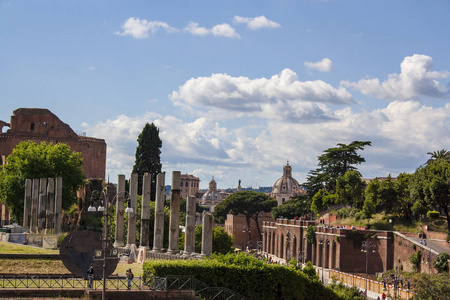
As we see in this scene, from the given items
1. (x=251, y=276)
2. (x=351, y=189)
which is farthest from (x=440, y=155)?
(x=251, y=276)

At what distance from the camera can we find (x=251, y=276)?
34594 mm

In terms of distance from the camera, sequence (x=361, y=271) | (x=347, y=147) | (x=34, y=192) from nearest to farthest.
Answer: (x=34, y=192) < (x=361, y=271) < (x=347, y=147)

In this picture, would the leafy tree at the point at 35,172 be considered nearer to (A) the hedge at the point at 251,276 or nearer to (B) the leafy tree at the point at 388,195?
(B) the leafy tree at the point at 388,195

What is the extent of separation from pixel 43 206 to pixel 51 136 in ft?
130

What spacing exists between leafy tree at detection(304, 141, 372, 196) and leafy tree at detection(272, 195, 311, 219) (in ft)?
25.5

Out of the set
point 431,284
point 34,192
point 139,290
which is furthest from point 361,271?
point 139,290

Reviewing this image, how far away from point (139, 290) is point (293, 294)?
9.57m

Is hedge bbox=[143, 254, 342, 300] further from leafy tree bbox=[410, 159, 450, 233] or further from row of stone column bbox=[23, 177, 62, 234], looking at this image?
leafy tree bbox=[410, 159, 450, 233]

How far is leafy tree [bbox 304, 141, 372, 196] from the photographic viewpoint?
305 ft

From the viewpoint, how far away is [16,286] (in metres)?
27.7

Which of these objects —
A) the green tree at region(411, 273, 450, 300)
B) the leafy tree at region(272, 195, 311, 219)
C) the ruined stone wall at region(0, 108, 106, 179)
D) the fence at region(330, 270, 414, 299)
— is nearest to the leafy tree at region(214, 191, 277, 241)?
the leafy tree at region(272, 195, 311, 219)

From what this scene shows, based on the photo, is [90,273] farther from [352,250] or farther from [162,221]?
[352,250]

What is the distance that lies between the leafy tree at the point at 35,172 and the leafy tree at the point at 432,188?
33.2m

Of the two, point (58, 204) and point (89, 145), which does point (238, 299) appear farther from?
point (89, 145)
